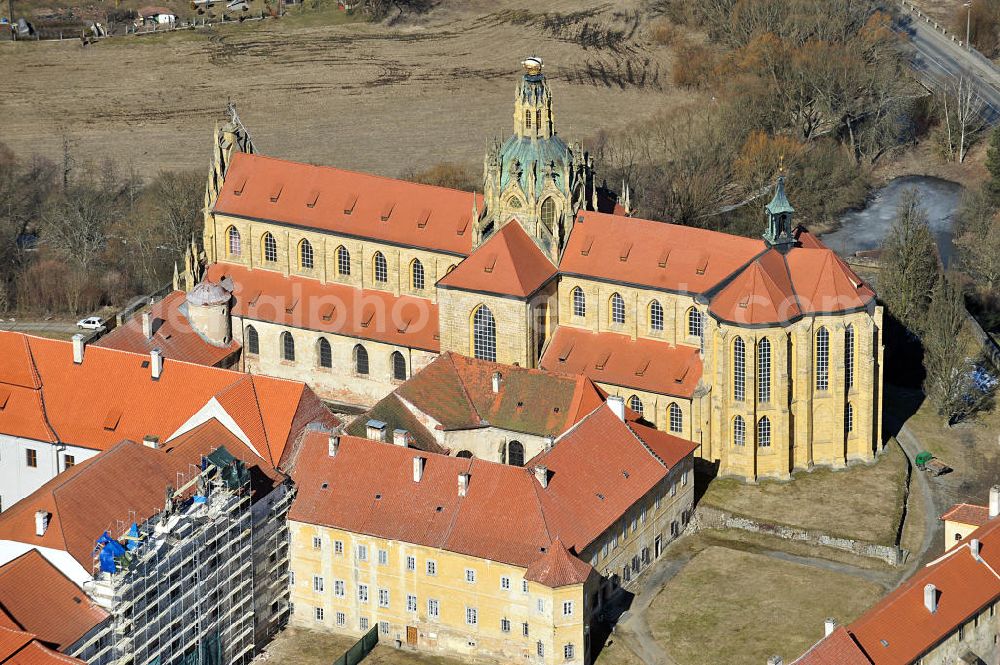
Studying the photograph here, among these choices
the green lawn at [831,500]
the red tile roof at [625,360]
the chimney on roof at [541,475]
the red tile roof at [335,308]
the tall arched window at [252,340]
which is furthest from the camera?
the tall arched window at [252,340]

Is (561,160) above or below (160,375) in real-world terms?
above

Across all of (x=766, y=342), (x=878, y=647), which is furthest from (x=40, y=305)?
(x=878, y=647)

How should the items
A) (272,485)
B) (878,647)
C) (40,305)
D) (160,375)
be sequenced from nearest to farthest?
(878,647), (272,485), (160,375), (40,305)

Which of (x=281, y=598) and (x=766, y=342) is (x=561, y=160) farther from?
(x=281, y=598)

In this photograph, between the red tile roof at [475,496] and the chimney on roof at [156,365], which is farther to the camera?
the chimney on roof at [156,365]

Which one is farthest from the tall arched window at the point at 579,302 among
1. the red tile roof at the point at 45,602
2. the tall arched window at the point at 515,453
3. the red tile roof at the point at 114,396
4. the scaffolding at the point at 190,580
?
the red tile roof at the point at 45,602

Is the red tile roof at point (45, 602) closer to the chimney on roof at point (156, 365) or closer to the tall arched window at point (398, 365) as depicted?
the chimney on roof at point (156, 365)

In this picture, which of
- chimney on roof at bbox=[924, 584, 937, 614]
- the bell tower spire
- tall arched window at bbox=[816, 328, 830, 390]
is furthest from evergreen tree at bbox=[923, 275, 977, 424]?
chimney on roof at bbox=[924, 584, 937, 614]
